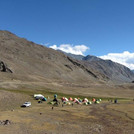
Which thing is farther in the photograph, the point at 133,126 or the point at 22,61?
the point at 22,61

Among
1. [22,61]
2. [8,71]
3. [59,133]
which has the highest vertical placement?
[22,61]

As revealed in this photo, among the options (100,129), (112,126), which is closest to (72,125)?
(100,129)

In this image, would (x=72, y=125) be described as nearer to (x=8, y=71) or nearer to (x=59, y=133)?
(x=59, y=133)

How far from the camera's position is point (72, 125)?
37625mm

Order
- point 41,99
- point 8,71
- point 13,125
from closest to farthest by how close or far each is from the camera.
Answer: point 13,125 → point 41,99 → point 8,71

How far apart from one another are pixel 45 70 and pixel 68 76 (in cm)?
2486

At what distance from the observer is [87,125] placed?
125 ft

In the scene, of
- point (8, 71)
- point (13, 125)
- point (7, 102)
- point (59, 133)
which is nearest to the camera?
point (59, 133)

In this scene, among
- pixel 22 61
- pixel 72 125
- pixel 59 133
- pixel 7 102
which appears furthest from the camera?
pixel 22 61

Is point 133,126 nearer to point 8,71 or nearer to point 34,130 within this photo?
point 34,130

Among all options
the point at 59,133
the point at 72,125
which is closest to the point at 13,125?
the point at 59,133

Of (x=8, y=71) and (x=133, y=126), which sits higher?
(x=8, y=71)

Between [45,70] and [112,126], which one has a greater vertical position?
[45,70]

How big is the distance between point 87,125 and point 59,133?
27.2 feet
